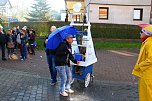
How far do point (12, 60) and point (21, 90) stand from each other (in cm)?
632

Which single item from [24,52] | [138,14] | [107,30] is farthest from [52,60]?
[138,14]

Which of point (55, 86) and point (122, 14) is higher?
point (122, 14)

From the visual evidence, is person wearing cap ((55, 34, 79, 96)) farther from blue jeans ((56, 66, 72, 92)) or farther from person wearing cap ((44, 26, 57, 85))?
person wearing cap ((44, 26, 57, 85))

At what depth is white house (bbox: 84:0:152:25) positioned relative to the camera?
96.2 feet

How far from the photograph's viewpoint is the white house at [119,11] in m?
29.3

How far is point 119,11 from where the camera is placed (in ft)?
98.1

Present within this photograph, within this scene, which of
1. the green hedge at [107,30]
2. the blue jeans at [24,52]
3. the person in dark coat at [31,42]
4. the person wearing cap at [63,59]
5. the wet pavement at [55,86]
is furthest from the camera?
the green hedge at [107,30]

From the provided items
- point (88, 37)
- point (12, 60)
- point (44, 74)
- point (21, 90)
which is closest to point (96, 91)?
point (88, 37)

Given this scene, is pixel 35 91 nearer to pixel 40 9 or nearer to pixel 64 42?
pixel 64 42

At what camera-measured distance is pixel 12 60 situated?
46.1ft

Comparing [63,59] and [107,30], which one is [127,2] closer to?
[107,30]

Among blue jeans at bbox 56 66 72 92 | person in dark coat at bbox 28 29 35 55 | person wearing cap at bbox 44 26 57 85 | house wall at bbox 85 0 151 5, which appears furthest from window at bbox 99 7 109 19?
blue jeans at bbox 56 66 72 92

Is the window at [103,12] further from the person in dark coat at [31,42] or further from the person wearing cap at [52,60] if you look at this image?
the person wearing cap at [52,60]

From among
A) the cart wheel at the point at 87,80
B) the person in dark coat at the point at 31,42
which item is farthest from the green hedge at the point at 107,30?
the cart wheel at the point at 87,80
